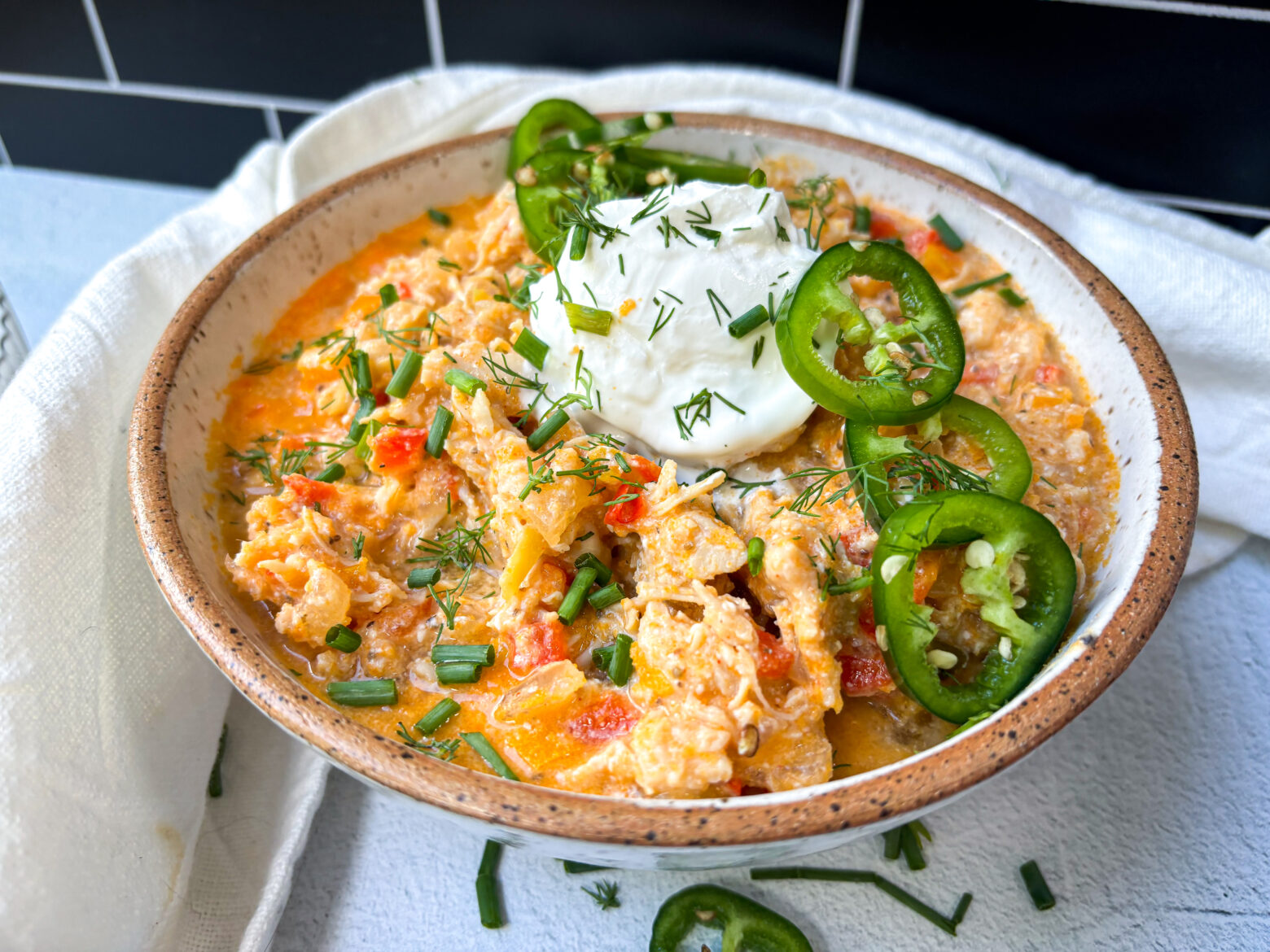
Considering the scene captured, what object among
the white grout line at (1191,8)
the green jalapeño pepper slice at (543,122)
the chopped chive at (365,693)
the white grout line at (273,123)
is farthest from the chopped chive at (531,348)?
the white grout line at (273,123)

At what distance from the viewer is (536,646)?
222 centimetres

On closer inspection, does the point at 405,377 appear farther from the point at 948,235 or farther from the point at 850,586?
the point at 948,235

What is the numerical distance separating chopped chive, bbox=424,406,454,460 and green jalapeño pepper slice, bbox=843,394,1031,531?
88 centimetres

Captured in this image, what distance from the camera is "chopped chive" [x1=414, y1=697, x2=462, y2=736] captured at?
2154 mm

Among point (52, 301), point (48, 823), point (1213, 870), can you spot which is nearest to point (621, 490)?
point (48, 823)

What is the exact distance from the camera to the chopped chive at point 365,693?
2205 mm

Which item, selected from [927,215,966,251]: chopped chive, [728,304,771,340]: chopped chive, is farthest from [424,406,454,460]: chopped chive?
[927,215,966,251]: chopped chive

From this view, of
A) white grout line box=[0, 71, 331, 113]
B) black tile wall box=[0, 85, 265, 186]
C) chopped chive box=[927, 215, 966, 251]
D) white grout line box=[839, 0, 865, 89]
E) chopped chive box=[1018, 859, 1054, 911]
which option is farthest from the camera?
black tile wall box=[0, 85, 265, 186]

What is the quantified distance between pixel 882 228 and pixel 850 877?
184 cm

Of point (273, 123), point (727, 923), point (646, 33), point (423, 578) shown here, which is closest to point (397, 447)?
point (423, 578)

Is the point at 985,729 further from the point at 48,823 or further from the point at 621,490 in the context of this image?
the point at 48,823

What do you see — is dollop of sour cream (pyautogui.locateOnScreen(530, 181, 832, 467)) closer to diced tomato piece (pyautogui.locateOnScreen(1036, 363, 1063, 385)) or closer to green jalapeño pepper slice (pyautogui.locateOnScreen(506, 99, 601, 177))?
diced tomato piece (pyautogui.locateOnScreen(1036, 363, 1063, 385))

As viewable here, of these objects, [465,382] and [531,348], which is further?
→ [531,348]

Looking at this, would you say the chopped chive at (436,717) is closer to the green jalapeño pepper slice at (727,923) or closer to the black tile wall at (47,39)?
the green jalapeño pepper slice at (727,923)
